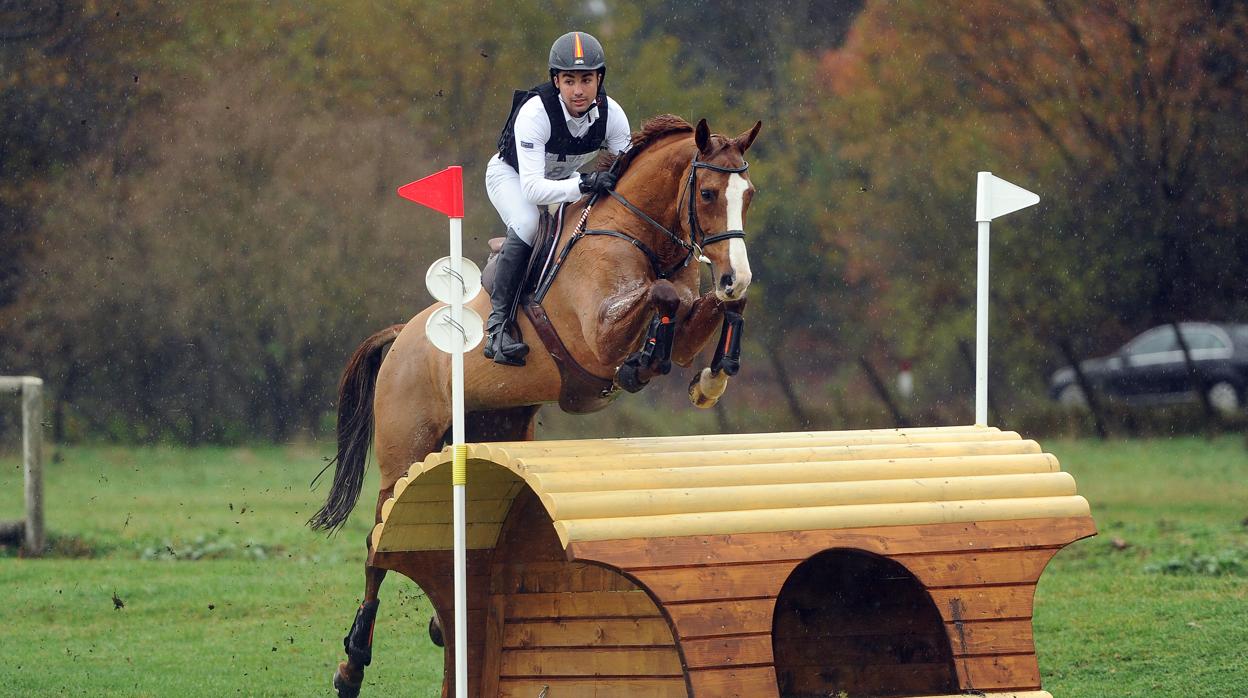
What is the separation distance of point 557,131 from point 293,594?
3.90 m

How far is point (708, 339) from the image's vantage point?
17.1 feet

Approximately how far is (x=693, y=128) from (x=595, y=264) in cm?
64

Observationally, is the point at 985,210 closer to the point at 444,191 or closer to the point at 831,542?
the point at 831,542

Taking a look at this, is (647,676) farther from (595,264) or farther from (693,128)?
(693,128)

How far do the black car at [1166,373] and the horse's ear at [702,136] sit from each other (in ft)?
32.8

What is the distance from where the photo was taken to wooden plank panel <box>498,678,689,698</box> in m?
5.31

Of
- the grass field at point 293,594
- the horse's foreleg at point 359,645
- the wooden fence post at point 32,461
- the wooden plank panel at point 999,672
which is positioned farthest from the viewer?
the wooden fence post at point 32,461

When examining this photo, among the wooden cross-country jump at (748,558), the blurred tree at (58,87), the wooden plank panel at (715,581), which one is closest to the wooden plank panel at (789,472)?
the wooden cross-country jump at (748,558)

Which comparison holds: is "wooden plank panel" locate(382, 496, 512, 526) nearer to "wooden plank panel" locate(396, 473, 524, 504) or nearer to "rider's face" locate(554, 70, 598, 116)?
"wooden plank panel" locate(396, 473, 524, 504)

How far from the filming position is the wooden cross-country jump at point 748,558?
4301 millimetres

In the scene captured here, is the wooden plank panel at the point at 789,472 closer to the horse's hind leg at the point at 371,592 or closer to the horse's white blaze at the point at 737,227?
the horse's white blaze at the point at 737,227

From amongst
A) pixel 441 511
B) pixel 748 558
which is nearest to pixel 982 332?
pixel 748 558

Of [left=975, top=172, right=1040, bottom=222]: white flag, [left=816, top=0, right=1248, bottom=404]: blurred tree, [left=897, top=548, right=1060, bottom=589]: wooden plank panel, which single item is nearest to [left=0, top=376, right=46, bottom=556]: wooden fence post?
[left=975, top=172, right=1040, bottom=222]: white flag

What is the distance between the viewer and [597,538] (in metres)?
4.22
